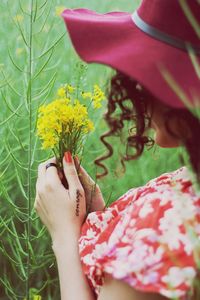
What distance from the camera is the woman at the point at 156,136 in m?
0.99

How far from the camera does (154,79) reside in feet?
3.21

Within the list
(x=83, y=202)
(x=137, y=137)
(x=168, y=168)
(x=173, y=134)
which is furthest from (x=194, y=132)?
(x=168, y=168)

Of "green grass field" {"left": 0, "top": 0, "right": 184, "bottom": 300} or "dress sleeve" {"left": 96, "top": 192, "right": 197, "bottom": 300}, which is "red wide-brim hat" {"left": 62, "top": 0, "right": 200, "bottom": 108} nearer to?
"dress sleeve" {"left": 96, "top": 192, "right": 197, "bottom": 300}

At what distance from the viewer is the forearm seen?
3.95 feet

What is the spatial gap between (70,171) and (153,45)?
0.36m

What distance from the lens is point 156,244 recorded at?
3.30 feet

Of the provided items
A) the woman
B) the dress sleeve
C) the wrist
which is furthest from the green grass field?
the dress sleeve

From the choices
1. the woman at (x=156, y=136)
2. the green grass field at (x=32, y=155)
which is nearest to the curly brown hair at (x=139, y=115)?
the woman at (x=156, y=136)

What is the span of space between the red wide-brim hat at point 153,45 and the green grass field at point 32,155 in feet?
1.82

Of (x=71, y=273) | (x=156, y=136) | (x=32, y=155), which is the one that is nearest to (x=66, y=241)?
(x=71, y=273)

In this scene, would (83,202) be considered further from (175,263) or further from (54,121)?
(175,263)

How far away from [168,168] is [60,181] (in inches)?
37.6

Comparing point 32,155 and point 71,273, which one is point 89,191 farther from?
point 32,155

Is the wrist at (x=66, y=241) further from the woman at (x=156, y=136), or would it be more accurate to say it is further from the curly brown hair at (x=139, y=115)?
the curly brown hair at (x=139, y=115)
